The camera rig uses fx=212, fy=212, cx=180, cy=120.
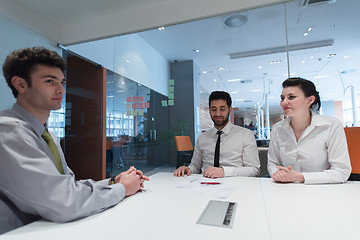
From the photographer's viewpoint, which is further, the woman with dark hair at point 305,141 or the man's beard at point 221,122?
the man's beard at point 221,122

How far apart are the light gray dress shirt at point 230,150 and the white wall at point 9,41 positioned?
8.07 feet

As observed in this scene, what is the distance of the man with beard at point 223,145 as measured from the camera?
198cm

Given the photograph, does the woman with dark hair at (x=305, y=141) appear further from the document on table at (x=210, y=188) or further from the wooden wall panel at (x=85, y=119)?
the wooden wall panel at (x=85, y=119)

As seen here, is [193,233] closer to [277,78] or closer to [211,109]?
[211,109]

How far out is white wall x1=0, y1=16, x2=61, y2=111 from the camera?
9.12ft

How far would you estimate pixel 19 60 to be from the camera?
42.0 inches

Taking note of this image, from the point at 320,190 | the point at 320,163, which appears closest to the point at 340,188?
the point at 320,190

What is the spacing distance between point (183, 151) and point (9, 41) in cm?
291

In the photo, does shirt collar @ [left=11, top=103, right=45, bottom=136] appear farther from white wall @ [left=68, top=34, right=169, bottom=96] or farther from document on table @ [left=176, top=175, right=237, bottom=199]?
white wall @ [left=68, top=34, right=169, bottom=96]

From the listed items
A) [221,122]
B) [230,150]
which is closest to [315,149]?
[230,150]

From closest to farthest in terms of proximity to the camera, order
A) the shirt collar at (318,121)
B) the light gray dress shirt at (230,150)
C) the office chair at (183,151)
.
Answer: the shirt collar at (318,121) < the light gray dress shirt at (230,150) < the office chair at (183,151)

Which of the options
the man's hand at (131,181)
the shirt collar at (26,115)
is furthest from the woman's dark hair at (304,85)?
the shirt collar at (26,115)

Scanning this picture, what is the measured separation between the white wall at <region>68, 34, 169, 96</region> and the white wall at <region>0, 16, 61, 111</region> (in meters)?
0.74

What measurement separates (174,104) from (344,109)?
124 inches
